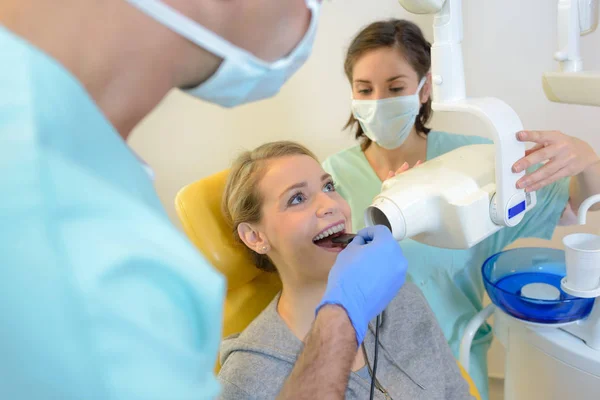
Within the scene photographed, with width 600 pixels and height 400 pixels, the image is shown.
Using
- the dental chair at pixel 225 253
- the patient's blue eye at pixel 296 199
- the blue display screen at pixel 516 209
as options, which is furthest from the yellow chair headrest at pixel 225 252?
the blue display screen at pixel 516 209

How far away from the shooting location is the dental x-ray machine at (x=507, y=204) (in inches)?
41.6

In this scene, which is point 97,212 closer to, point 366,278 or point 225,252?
point 366,278

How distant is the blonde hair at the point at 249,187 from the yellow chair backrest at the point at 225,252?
0.12 feet

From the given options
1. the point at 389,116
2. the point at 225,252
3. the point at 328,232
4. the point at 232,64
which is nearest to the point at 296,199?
the point at 328,232


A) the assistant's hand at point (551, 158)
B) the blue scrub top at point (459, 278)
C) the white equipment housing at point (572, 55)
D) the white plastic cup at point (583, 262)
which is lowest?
the blue scrub top at point (459, 278)

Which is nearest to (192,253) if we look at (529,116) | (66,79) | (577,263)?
(66,79)

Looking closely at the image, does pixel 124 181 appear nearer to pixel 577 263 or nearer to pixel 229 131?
pixel 577 263

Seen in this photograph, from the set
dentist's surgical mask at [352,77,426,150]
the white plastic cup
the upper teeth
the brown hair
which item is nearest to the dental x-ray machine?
the white plastic cup

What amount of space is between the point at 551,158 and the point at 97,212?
1.05 m

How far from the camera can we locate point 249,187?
4.50 ft

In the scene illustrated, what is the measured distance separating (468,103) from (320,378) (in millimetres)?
617

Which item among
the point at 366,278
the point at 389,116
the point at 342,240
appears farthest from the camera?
the point at 389,116

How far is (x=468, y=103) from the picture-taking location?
1069 millimetres

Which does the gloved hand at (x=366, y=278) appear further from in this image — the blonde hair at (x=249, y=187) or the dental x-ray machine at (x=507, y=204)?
the blonde hair at (x=249, y=187)
